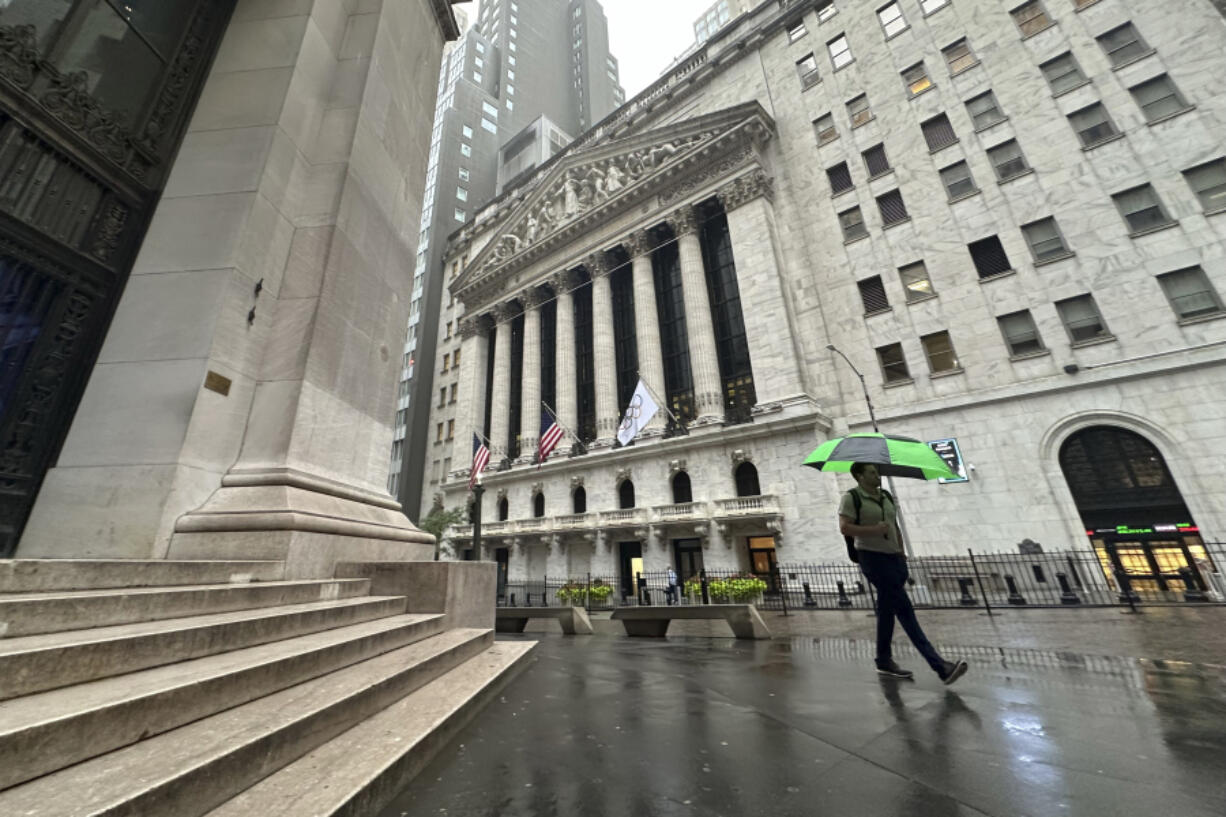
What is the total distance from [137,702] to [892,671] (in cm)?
604

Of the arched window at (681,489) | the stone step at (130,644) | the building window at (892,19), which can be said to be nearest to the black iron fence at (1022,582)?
the arched window at (681,489)

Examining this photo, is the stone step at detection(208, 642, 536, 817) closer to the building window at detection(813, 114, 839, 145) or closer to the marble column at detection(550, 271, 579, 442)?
the marble column at detection(550, 271, 579, 442)

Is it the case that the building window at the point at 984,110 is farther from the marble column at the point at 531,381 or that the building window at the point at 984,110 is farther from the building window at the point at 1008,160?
the marble column at the point at 531,381

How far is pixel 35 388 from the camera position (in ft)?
16.0

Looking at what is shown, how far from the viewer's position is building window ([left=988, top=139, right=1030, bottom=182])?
2144 cm

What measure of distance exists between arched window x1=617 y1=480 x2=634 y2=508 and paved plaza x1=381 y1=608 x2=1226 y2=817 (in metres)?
22.2

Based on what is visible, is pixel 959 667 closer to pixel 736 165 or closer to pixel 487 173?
pixel 736 165

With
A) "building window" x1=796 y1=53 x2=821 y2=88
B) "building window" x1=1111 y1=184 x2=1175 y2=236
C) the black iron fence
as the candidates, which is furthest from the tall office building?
"building window" x1=1111 y1=184 x2=1175 y2=236

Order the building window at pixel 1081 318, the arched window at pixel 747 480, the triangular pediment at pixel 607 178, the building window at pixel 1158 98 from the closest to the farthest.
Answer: the building window at pixel 1081 318
the building window at pixel 1158 98
the arched window at pixel 747 480
the triangular pediment at pixel 607 178

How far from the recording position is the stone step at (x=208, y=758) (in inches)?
60.6

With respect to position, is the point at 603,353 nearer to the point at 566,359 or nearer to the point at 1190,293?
the point at 566,359

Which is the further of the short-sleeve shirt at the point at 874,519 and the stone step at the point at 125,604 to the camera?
the short-sleeve shirt at the point at 874,519

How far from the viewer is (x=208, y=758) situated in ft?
6.07

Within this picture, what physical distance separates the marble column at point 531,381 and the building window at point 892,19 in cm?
2700
